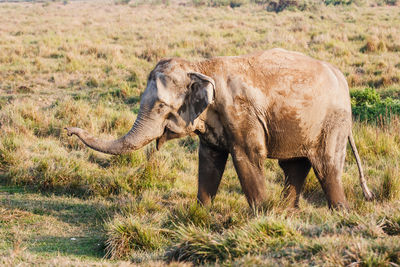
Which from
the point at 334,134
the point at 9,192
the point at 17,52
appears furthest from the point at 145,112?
the point at 17,52

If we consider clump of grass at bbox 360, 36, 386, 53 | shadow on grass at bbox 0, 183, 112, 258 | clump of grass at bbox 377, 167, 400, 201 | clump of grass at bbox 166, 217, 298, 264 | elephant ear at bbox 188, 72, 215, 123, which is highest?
elephant ear at bbox 188, 72, 215, 123

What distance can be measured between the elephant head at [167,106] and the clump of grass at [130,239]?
801 millimetres

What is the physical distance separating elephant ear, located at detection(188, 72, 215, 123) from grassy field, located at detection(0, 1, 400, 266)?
1128 mm

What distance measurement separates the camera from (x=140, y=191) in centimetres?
734

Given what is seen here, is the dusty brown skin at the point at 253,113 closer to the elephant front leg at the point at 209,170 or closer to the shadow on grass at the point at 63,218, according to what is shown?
the elephant front leg at the point at 209,170

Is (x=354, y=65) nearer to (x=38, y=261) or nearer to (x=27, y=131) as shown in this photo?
(x=27, y=131)

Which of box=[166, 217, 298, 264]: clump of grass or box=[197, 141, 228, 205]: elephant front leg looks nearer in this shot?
box=[166, 217, 298, 264]: clump of grass

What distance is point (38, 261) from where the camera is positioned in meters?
4.79

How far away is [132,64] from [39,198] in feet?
34.1

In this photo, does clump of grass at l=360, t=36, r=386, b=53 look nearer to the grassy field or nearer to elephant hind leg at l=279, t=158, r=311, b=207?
the grassy field

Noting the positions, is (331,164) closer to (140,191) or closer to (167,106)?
(167,106)

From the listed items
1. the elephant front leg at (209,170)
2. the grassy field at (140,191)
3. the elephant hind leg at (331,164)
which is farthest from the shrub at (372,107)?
the elephant front leg at (209,170)

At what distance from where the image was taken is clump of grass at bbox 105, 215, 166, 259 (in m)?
5.23

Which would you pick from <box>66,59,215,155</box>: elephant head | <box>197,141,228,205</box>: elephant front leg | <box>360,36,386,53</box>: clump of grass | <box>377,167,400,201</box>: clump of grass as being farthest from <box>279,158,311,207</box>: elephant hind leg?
<box>360,36,386,53</box>: clump of grass
